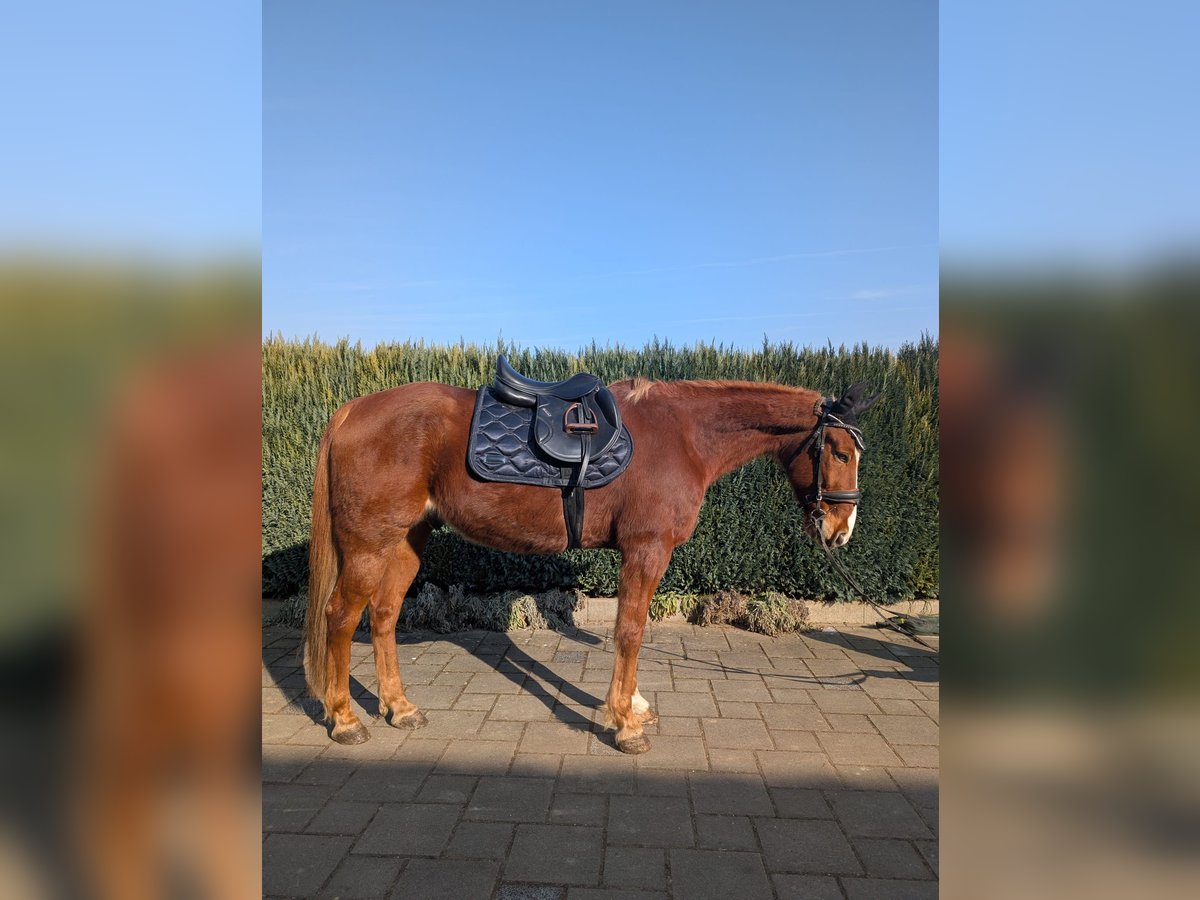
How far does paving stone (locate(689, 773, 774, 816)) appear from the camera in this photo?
3012mm

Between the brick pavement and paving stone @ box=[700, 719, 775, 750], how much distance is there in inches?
0.5

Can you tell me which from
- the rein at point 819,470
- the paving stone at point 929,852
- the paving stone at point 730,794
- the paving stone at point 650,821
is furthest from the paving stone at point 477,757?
the rein at point 819,470

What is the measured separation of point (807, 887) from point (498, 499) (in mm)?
2277

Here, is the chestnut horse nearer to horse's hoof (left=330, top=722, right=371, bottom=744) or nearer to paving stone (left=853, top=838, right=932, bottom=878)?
horse's hoof (left=330, top=722, right=371, bottom=744)

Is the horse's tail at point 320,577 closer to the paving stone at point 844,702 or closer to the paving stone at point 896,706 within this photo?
the paving stone at point 844,702

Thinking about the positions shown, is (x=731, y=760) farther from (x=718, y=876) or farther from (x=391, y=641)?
(x=391, y=641)

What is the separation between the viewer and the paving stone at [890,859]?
257 centimetres

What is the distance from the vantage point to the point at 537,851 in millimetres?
2693

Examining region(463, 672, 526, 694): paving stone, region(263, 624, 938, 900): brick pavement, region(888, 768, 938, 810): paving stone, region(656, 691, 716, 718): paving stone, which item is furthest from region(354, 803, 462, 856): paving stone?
region(888, 768, 938, 810): paving stone

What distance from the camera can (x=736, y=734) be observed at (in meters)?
3.81

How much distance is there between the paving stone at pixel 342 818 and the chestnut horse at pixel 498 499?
680 mm
